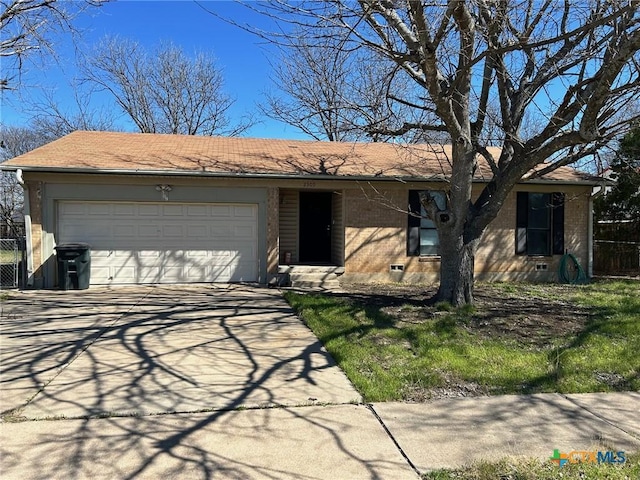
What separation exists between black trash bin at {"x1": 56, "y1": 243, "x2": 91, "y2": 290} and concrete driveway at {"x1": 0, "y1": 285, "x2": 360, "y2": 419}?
1843 millimetres

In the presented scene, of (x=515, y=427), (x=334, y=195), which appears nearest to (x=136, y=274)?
(x=334, y=195)

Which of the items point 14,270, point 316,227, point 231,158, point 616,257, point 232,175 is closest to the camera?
point 14,270

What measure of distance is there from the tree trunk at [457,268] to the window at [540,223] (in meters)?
Answer: 6.38

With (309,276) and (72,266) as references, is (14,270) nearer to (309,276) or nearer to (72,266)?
(72,266)

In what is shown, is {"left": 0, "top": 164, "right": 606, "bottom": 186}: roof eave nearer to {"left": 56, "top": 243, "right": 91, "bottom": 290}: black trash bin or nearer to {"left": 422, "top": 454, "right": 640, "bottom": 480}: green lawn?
{"left": 56, "top": 243, "right": 91, "bottom": 290}: black trash bin

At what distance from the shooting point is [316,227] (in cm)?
1592

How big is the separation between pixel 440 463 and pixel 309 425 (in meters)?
1.15

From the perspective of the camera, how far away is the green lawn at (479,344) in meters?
5.41

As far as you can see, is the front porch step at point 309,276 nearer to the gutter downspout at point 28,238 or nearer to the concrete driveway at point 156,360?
the concrete driveway at point 156,360

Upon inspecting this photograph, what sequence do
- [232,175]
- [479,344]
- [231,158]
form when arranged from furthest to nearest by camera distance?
[231,158]
[232,175]
[479,344]

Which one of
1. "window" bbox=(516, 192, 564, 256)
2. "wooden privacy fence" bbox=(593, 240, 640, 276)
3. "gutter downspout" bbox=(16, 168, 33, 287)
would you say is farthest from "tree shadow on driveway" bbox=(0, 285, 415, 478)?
"wooden privacy fence" bbox=(593, 240, 640, 276)

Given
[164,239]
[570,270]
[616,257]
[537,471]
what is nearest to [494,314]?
[537,471]

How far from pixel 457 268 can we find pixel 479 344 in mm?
2400

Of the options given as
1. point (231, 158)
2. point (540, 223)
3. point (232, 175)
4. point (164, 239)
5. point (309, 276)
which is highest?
point (231, 158)
